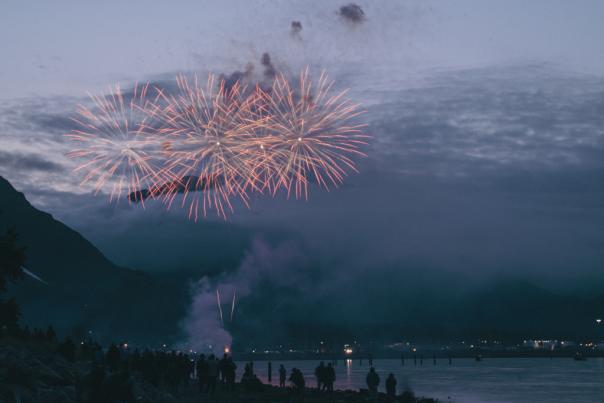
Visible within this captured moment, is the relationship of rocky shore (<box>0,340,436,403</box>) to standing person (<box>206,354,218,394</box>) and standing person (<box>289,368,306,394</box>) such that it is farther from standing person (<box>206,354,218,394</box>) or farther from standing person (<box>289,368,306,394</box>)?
standing person (<box>206,354,218,394</box>)

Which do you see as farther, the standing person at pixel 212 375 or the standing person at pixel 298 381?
the standing person at pixel 212 375

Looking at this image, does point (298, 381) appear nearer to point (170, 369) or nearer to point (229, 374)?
point (229, 374)

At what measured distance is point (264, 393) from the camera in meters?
39.1

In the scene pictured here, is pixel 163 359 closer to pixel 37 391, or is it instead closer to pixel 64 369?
pixel 64 369

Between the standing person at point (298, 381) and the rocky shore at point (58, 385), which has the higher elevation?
the rocky shore at point (58, 385)

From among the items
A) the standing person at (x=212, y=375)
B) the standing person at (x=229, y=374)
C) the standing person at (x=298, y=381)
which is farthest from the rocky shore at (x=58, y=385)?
the standing person at (x=229, y=374)

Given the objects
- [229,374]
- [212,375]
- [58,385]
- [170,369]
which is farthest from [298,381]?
[58,385]

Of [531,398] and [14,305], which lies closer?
[14,305]

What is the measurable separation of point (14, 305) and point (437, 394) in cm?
3888

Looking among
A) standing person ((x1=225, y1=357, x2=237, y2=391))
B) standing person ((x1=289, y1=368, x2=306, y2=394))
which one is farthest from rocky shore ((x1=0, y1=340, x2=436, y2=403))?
standing person ((x1=225, y1=357, x2=237, y2=391))

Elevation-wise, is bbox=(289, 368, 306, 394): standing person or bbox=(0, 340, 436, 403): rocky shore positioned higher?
bbox=(0, 340, 436, 403): rocky shore

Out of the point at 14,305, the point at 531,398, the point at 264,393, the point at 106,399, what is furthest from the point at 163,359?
the point at 531,398

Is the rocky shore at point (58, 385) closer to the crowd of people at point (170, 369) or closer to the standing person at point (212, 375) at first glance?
the crowd of people at point (170, 369)

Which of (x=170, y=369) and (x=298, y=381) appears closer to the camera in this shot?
(x=298, y=381)
